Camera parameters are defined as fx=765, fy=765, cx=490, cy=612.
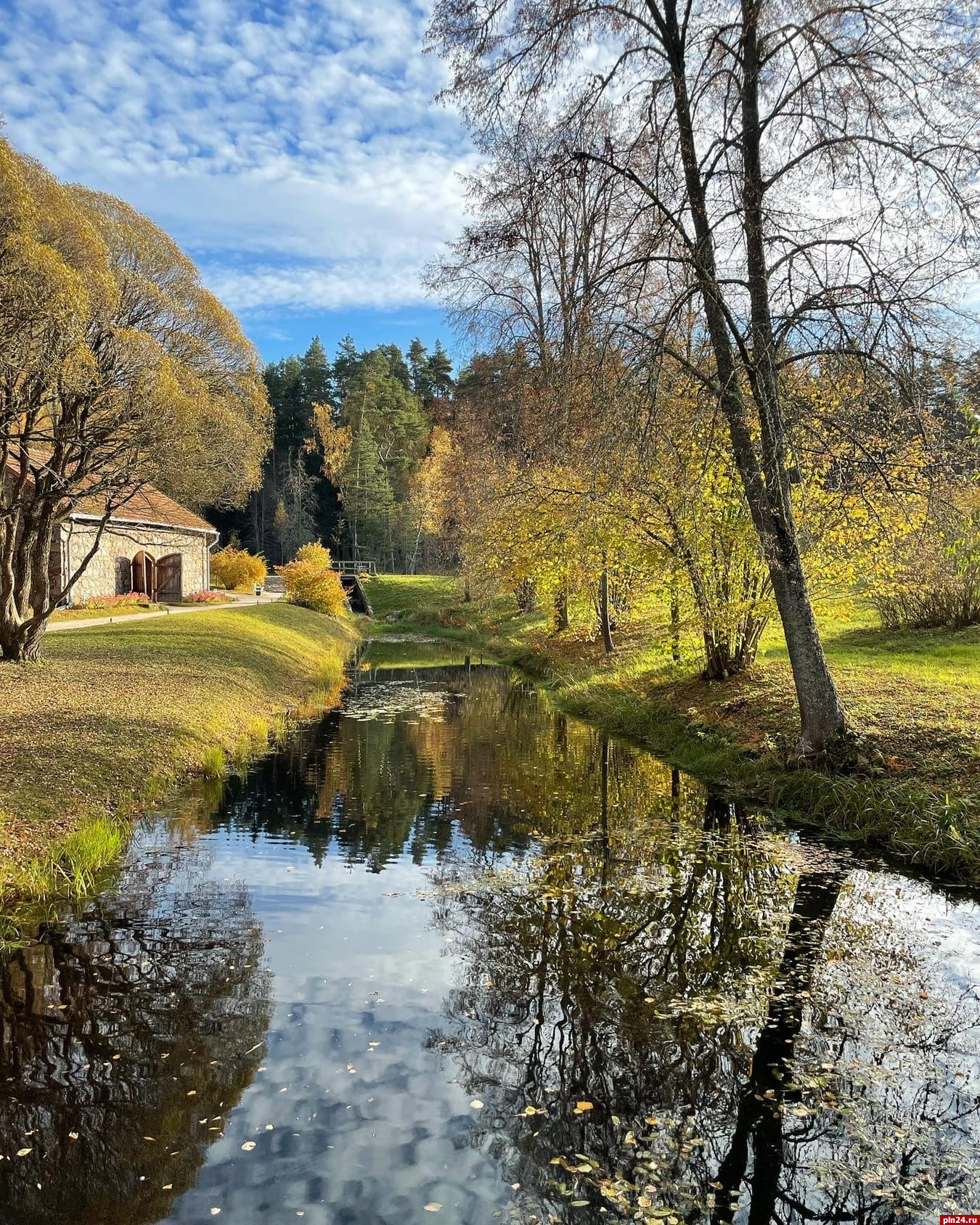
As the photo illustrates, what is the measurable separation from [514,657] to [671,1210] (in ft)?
74.2

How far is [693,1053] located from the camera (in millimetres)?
4578

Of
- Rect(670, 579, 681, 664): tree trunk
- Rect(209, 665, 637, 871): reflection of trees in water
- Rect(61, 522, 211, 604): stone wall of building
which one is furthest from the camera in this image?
Rect(61, 522, 211, 604): stone wall of building

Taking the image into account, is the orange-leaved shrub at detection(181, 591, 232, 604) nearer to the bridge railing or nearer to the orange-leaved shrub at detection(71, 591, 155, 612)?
the orange-leaved shrub at detection(71, 591, 155, 612)

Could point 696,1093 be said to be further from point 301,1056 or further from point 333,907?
point 333,907

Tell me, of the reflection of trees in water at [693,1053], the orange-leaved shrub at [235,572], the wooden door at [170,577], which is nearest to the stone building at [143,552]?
the wooden door at [170,577]

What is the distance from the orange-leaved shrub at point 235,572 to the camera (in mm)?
40156

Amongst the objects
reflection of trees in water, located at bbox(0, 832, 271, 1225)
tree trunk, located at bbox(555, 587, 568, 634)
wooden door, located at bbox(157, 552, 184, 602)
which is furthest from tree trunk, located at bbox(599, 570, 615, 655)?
wooden door, located at bbox(157, 552, 184, 602)

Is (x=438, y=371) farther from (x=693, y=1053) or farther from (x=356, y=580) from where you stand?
(x=693, y=1053)

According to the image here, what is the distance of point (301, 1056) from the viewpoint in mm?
4656

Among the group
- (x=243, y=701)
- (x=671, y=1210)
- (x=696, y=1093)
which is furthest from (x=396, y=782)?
(x=671, y=1210)

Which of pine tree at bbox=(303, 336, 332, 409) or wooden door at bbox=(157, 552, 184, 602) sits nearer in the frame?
wooden door at bbox=(157, 552, 184, 602)

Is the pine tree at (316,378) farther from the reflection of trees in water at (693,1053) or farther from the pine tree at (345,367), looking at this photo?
the reflection of trees in water at (693,1053)

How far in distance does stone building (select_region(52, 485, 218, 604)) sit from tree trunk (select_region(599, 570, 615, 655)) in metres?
13.5

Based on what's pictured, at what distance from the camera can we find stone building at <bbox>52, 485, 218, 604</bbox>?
24172 millimetres
